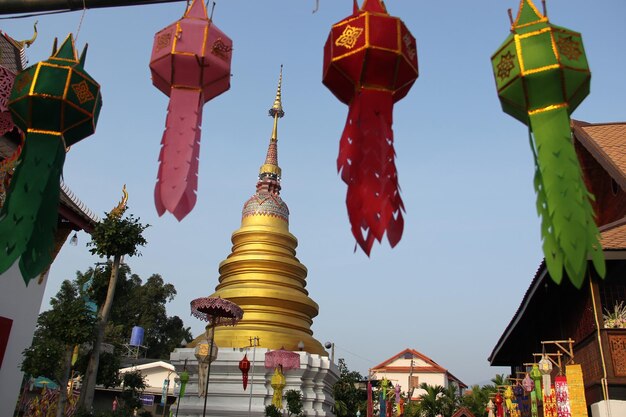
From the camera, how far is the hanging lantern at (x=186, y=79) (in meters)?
3.73

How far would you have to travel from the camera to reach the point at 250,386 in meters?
20.5

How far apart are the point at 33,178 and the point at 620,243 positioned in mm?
11324

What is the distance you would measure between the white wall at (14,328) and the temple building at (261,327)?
20.1 ft

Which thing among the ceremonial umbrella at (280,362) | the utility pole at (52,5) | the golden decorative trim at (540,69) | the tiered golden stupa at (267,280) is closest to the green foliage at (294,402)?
the ceremonial umbrella at (280,362)

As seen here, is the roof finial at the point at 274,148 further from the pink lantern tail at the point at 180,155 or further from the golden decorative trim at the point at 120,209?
the pink lantern tail at the point at 180,155

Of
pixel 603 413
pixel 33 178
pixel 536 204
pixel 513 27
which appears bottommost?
pixel 603 413

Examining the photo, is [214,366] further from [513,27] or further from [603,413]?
[513,27]

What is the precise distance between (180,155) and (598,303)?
10564 mm

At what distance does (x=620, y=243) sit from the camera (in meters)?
11.3

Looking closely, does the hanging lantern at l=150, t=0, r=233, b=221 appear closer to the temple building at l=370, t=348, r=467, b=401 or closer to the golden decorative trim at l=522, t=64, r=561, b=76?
the golden decorative trim at l=522, t=64, r=561, b=76

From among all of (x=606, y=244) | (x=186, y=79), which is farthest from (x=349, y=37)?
(x=606, y=244)

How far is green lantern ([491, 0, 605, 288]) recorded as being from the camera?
10.2ft

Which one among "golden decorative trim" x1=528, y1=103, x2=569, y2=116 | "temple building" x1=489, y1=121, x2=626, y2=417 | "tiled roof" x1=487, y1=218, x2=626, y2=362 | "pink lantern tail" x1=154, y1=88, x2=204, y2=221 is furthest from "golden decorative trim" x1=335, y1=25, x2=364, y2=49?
"tiled roof" x1=487, y1=218, x2=626, y2=362

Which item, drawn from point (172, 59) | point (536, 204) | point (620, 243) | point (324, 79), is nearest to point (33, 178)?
point (172, 59)
